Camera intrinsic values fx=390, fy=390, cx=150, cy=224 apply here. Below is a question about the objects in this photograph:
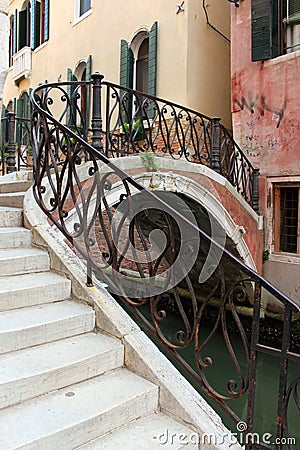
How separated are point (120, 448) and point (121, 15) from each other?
886 centimetres

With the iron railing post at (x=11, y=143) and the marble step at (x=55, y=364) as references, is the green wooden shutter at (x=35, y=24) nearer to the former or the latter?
the iron railing post at (x=11, y=143)

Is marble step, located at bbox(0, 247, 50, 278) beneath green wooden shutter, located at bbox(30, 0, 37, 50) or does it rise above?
beneath

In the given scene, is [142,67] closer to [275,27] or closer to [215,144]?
[275,27]

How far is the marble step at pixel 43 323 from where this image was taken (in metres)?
1.99

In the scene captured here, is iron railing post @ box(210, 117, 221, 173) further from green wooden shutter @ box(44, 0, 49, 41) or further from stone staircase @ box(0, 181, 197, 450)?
green wooden shutter @ box(44, 0, 49, 41)

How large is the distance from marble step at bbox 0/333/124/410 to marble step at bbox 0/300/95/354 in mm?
38

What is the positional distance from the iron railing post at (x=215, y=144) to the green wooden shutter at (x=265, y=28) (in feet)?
6.07

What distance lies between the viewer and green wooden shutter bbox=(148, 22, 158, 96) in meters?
7.56

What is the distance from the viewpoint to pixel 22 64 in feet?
40.2

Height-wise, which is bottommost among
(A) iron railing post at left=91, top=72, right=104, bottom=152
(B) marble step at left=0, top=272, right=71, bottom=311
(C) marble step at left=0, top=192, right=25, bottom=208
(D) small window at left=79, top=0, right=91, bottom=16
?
(B) marble step at left=0, top=272, right=71, bottom=311

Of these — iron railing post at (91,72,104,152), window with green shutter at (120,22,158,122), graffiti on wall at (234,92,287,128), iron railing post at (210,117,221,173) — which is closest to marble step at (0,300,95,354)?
iron railing post at (91,72,104,152)

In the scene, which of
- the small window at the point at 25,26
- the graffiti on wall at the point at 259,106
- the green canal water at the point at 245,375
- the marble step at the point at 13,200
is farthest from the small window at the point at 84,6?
the marble step at the point at 13,200

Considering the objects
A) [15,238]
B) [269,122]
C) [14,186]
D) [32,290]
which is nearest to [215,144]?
[269,122]

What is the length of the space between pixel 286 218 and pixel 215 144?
6.59 ft
